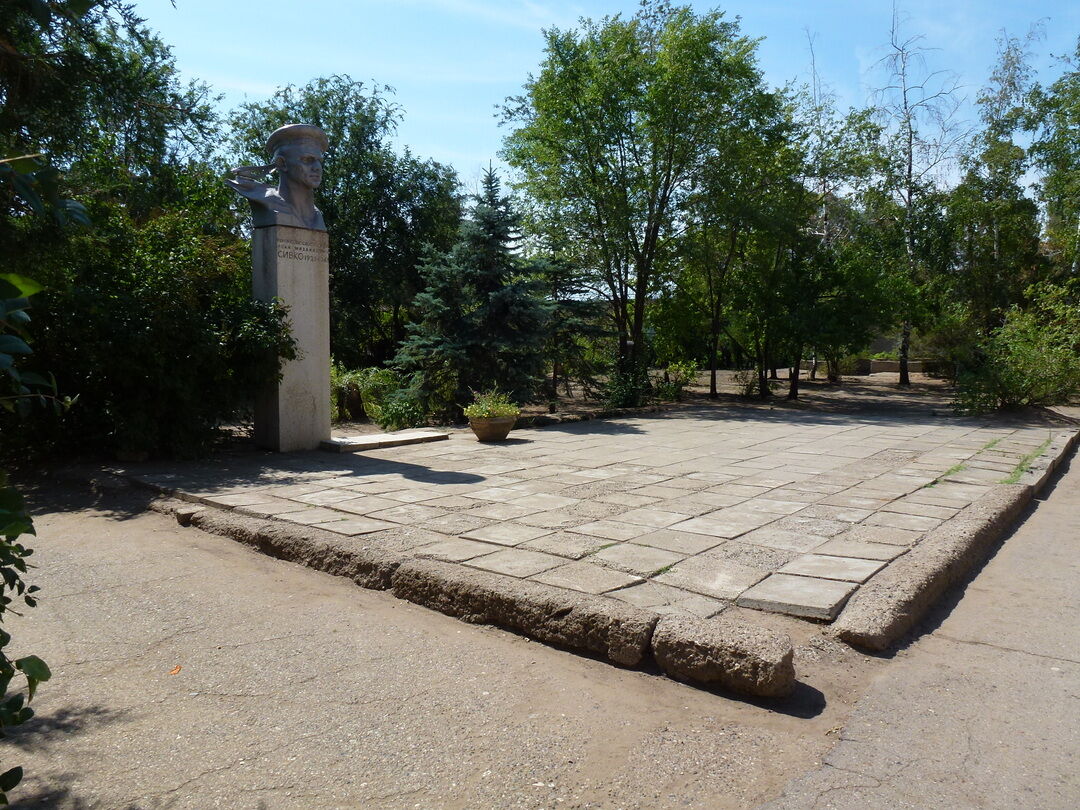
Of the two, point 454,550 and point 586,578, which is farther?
point 454,550

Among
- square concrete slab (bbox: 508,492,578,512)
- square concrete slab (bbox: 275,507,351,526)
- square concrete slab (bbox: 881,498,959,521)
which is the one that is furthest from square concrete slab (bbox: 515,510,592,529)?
square concrete slab (bbox: 881,498,959,521)

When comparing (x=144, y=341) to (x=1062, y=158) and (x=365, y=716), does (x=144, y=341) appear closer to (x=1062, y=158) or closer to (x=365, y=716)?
(x=365, y=716)

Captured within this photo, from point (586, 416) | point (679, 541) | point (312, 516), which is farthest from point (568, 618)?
point (586, 416)

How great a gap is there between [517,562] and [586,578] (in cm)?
48

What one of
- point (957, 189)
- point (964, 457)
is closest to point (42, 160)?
point (964, 457)

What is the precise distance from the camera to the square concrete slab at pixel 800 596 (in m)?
3.79

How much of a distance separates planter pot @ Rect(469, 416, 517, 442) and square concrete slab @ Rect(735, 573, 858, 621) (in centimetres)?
630

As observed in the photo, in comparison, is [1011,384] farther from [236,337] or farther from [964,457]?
[236,337]

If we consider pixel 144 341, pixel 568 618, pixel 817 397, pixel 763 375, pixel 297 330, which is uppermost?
pixel 297 330

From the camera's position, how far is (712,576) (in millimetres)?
4262

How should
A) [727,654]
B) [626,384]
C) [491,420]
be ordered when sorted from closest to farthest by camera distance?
[727,654], [491,420], [626,384]

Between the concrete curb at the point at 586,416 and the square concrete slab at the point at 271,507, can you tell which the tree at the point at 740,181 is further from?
the square concrete slab at the point at 271,507


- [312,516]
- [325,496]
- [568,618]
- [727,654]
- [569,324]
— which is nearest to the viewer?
[727,654]

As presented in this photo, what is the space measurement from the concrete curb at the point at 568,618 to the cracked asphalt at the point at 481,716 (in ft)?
0.26
